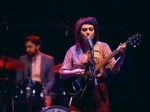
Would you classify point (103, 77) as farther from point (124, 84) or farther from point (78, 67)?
point (124, 84)

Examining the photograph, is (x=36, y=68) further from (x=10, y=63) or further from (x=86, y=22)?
(x=86, y=22)

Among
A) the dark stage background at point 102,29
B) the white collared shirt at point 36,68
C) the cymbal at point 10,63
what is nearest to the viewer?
the cymbal at point 10,63

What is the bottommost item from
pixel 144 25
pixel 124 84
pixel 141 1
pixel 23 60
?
pixel 124 84

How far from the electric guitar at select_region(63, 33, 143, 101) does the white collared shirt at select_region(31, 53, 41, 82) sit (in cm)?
301

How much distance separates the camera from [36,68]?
741 cm

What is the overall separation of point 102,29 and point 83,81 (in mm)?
3331

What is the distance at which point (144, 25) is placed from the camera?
6.73m

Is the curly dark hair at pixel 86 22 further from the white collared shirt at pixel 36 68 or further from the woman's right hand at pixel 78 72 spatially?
the white collared shirt at pixel 36 68

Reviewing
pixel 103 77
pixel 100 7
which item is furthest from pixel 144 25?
pixel 103 77

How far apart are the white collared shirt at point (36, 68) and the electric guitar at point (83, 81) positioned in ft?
9.86

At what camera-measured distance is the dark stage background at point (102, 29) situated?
22.4 ft

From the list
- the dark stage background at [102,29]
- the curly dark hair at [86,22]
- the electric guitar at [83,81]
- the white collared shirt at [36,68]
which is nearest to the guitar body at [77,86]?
the electric guitar at [83,81]

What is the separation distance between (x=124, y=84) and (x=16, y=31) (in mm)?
2992

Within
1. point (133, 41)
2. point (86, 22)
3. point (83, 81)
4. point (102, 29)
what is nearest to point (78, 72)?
point (83, 81)
